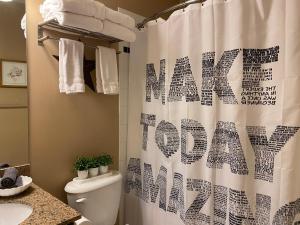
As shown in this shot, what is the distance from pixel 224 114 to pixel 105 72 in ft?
2.74

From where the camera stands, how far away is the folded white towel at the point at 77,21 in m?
1.27

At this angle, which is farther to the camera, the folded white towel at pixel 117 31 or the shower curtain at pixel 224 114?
the folded white towel at pixel 117 31

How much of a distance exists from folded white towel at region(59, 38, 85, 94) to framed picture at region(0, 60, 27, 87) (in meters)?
0.20

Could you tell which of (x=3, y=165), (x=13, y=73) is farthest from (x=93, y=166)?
(x=13, y=73)

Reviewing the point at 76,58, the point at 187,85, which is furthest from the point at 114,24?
the point at 187,85

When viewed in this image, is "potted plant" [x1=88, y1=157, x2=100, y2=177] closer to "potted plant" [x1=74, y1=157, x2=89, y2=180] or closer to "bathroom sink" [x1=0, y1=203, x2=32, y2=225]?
"potted plant" [x1=74, y1=157, x2=89, y2=180]

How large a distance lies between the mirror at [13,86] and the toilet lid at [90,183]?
1.08 ft

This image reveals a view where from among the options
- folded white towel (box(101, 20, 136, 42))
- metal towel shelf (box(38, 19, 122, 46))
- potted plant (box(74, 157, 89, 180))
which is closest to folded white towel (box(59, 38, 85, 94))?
metal towel shelf (box(38, 19, 122, 46))

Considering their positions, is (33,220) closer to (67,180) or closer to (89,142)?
(67,180)

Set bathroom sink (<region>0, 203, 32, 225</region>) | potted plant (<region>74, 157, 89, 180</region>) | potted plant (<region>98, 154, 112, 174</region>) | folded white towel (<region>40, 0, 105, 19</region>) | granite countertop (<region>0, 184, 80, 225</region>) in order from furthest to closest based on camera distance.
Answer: potted plant (<region>98, 154, 112, 174</region>) < potted plant (<region>74, 157, 89, 180</region>) < folded white towel (<region>40, 0, 105, 19</region>) < bathroom sink (<region>0, 203, 32, 225</region>) < granite countertop (<region>0, 184, 80, 225</region>)

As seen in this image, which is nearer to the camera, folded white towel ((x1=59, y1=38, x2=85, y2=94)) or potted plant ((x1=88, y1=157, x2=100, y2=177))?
folded white towel ((x1=59, y1=38, x2=85, y2=94))

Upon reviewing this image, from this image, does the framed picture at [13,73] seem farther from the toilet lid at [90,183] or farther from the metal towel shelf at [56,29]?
the toilet lid at [90,183]

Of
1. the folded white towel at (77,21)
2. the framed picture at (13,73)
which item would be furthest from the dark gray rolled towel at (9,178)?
the folded white towel at (77,21)

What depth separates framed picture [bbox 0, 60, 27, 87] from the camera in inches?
51.9
